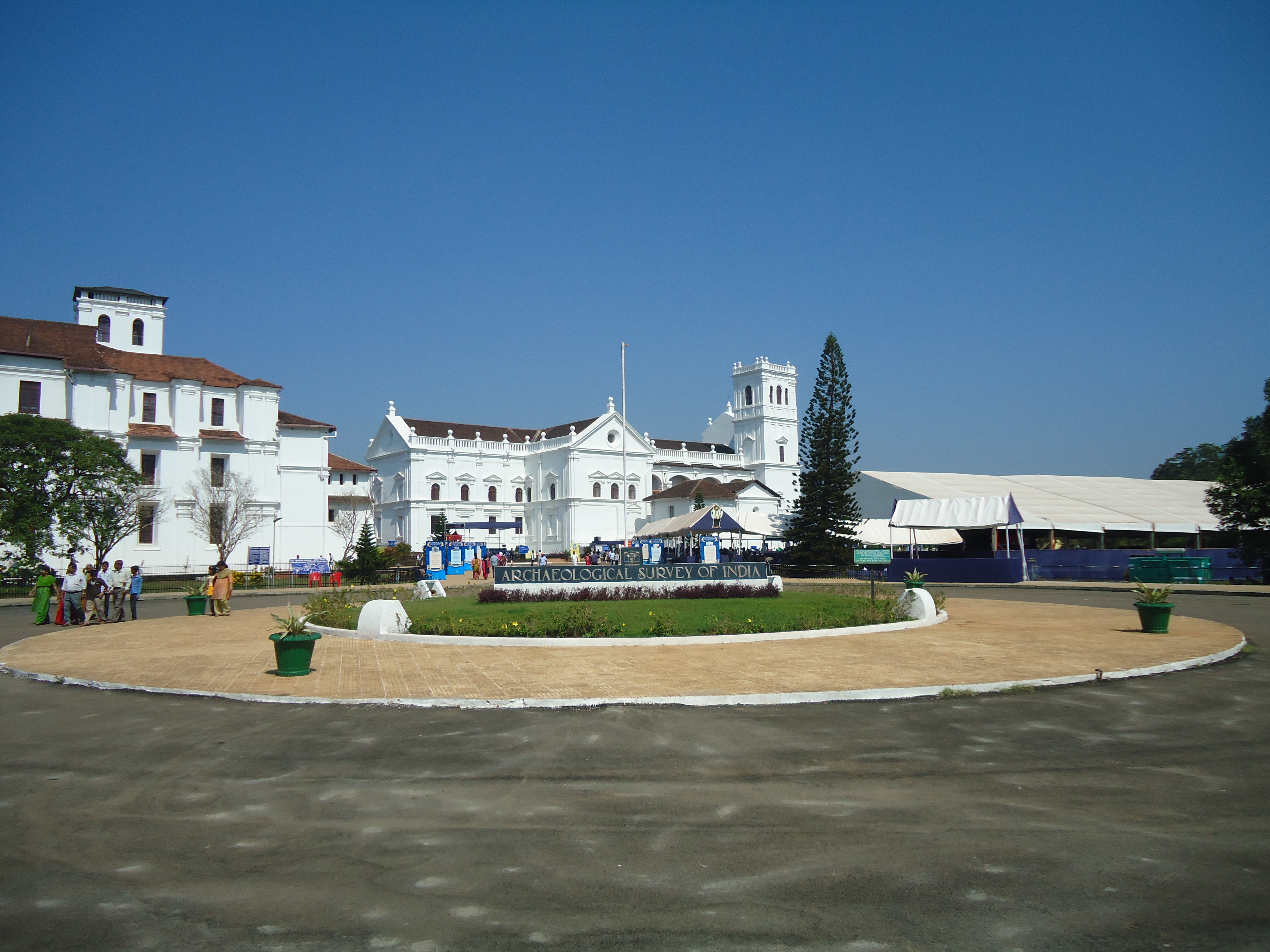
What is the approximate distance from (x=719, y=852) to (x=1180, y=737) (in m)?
5.48

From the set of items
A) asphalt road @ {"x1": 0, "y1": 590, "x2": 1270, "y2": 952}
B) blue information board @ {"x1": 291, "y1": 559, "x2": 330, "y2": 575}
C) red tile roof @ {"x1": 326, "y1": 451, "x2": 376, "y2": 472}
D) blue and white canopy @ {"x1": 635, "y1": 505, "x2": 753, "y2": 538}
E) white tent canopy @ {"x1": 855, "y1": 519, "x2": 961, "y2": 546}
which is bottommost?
asphalt road @ {"x1": 0, "y1": 590, "x2": 1270, "y2": 952}

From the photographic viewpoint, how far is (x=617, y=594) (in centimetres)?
2109

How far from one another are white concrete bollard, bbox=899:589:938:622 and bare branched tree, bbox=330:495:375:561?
142 feet

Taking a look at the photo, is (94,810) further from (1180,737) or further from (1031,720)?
(1180,737)

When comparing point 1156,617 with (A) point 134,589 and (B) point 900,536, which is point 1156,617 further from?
(B) point 900,536

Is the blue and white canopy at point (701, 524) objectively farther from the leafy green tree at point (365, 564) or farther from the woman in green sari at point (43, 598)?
the woman in green sari at point (43, 598)

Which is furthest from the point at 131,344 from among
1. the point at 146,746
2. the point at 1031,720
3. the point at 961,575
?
the point at 1031,720

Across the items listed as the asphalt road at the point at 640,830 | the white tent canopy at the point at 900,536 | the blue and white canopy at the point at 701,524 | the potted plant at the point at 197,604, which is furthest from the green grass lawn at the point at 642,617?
the white tent canopy at the point at 900,536

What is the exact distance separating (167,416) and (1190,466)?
353ft

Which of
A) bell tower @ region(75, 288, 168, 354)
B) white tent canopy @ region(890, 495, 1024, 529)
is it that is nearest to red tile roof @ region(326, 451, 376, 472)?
bell tower @ region(75, 288, 168, 354)

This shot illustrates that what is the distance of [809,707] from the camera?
31.1 feet

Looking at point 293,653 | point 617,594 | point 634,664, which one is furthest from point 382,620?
point 617,594

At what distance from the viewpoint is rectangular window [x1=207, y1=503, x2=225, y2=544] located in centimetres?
4944

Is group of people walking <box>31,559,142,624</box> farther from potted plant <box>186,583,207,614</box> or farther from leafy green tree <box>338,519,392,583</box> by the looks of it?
leafy green tree <box>338,519,392,583</box>
